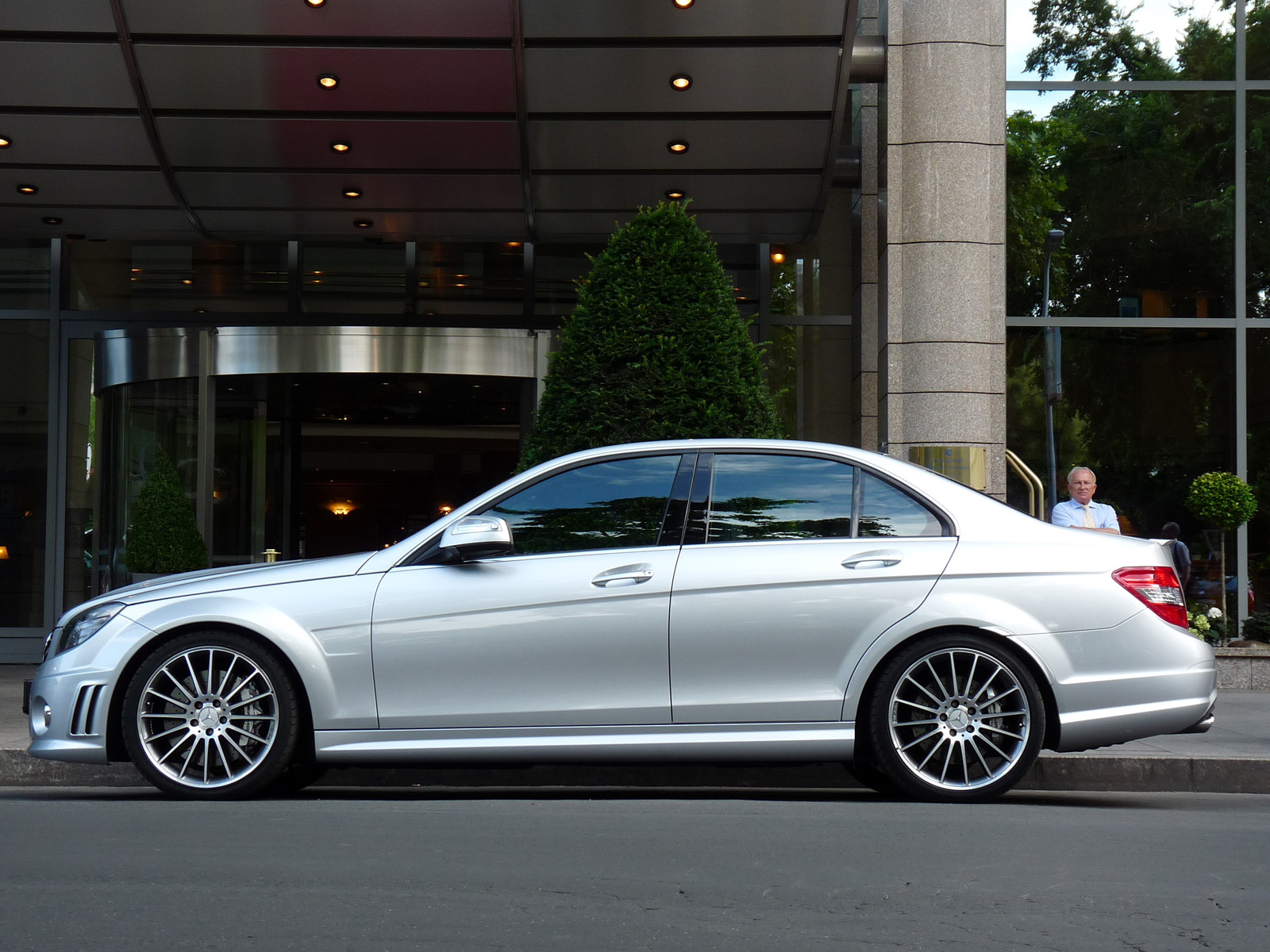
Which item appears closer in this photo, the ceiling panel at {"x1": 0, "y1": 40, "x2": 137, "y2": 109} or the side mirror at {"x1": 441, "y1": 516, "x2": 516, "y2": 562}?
the side mirror at {"x1": 441, "y1": 516, "x2": 516, "y2": 562}

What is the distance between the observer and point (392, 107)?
38.5ft

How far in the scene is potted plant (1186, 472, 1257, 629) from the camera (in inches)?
486

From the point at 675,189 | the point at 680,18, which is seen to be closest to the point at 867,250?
the point at 675,189

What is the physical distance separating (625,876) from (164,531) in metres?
9.11

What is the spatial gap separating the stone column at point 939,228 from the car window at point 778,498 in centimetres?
666

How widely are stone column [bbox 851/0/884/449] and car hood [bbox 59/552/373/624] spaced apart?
8526 mm

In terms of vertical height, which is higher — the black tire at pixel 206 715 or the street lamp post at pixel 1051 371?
the street lamp post at pixel 1051 371

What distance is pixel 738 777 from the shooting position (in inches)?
276

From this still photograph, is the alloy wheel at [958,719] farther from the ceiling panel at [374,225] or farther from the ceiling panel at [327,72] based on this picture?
the ceiling panel at [374,225]

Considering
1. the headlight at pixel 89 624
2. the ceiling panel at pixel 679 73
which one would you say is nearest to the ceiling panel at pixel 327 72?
the ceiling panel at pixel 679 73

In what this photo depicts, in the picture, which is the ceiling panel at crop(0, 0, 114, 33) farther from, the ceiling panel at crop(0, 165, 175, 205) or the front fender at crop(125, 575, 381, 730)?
the front fender at crop(125, 575, 381, 730)

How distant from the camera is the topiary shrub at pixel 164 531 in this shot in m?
12.4

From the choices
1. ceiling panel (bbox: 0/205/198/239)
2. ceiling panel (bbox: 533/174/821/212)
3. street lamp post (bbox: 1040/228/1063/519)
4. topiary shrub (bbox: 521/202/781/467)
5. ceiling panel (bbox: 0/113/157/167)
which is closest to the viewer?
topiary shrub (bbox: 521/202/781/467)

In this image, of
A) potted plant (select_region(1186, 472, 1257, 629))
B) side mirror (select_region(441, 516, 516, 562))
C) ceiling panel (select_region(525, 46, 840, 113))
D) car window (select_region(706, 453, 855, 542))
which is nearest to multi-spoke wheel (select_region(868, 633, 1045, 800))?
car window (select_region(706, 453, 855, 542))
